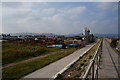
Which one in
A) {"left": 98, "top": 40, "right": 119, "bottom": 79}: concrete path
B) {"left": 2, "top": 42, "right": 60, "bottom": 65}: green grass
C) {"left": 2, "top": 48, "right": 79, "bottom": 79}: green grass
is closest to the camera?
{"left": 98, "top": 40, "right": 119, "bottom": 79}: concrete path

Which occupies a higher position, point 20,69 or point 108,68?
point 108,68

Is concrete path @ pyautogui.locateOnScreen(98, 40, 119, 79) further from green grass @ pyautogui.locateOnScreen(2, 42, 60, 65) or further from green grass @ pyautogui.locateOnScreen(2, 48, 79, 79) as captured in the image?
green grass @ pyautogui.locateOnScreen(2, 42, 60, 65)

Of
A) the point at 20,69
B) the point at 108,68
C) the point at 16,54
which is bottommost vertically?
the point at 20,69

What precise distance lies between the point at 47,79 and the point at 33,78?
77 centimetres

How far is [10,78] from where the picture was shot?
4.34 m

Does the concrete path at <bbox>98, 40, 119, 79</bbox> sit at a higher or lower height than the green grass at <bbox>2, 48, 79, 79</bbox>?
higher

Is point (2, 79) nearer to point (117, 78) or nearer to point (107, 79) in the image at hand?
point (107, 79)

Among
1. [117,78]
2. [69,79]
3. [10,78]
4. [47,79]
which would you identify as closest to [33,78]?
[47,79]

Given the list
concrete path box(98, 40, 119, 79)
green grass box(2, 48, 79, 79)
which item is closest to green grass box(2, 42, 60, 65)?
green grass box(2, 48, 79, 79)

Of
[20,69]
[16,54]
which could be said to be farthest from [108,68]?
[16,54]

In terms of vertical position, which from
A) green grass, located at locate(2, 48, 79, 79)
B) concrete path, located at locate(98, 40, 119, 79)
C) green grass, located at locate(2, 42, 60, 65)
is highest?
concrete path, located at locate(98, 40, 119, 79)

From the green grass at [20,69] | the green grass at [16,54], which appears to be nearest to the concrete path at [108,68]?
the green grass at [20,69]

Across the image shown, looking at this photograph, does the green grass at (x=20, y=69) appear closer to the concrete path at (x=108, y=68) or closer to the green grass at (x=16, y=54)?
the green grass at (x=16, y=54)

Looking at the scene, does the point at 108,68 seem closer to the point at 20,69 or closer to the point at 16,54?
the point at 20,69
